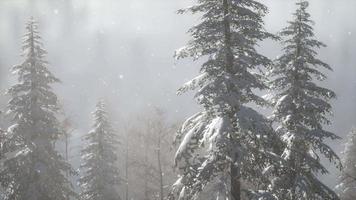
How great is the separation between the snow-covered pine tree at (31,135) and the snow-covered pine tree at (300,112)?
13926 mm

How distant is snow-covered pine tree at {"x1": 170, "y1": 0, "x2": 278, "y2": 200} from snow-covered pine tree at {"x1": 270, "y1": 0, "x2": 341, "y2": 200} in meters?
5.09

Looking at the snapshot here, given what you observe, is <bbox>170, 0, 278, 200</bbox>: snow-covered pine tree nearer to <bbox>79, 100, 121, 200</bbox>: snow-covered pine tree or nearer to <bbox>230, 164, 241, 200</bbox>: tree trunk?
<bbox>230, 164, 241, 200</bbox>: tree trunk

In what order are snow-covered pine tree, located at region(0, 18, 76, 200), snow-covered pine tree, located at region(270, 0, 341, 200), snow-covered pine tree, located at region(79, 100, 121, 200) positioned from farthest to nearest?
1. snow-covered pine tree, located at region(79, 100, 121, 200)
2. snow-covered pine tree, located at region(0, 18, 76, 200)
3. snow-covered pine tree, located at region(270, 0, 341, 200)

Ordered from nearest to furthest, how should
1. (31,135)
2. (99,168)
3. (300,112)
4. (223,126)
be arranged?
(223,126), (300,112), (31,135), (99,168)

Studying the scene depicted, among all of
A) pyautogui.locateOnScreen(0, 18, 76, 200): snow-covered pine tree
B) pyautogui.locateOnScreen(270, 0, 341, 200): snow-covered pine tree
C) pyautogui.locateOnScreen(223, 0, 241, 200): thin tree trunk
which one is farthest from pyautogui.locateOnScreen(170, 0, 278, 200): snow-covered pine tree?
pyautogui.locateOnScreen(0, 18, 76, 200): snow-covered pine tree

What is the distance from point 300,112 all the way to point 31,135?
1585cm

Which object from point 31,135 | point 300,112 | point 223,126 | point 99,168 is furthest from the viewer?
point 99,168

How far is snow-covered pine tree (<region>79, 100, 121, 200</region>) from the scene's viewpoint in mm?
31547

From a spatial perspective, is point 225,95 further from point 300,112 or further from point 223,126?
point 300,112

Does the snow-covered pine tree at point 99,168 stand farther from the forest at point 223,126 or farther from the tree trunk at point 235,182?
the tree trunk at point 235,182

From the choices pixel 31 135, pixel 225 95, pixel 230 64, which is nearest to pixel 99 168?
pixel 31 135

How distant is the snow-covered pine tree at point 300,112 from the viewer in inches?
750

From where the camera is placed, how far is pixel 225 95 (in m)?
13.7

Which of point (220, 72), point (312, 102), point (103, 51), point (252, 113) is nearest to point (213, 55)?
point (220, 72)
